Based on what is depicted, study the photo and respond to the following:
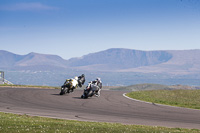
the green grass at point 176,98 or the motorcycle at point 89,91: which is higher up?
the motorcycle at point 89,91

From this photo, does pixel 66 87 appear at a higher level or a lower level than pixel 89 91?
higher

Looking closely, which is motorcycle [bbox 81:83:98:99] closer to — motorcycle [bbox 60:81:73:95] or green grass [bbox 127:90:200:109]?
motorcycle [bbox 60:81:73:95]

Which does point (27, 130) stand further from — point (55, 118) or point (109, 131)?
point (55, 118)

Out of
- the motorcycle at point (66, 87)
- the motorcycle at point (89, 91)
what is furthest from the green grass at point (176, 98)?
the motorcycle at point (66, 87)

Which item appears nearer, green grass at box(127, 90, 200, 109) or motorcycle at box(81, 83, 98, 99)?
green grass at box(127, 90, 200, 109)

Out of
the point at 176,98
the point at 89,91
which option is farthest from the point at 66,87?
the point at 176,98

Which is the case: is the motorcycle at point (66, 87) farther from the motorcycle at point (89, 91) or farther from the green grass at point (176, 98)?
the green grass at point (176, 98)

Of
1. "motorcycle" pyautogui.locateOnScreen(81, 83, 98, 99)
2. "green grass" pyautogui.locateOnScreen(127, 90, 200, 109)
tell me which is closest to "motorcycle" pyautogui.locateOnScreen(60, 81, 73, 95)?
"motorcycle" pyautogui.locateOnScreen(81, 83, 98, 99)

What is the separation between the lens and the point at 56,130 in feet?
43.1

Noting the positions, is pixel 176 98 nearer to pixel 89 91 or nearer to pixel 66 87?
pixel 89 91

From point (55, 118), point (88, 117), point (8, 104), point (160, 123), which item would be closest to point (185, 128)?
point (160, 123)

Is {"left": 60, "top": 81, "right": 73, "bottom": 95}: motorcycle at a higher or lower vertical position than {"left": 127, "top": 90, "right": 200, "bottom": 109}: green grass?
higher

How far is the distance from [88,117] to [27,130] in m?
6.69

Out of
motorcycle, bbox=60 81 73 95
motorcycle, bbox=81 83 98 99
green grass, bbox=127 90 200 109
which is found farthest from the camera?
motorcycle, bbox=60 81 73 95
